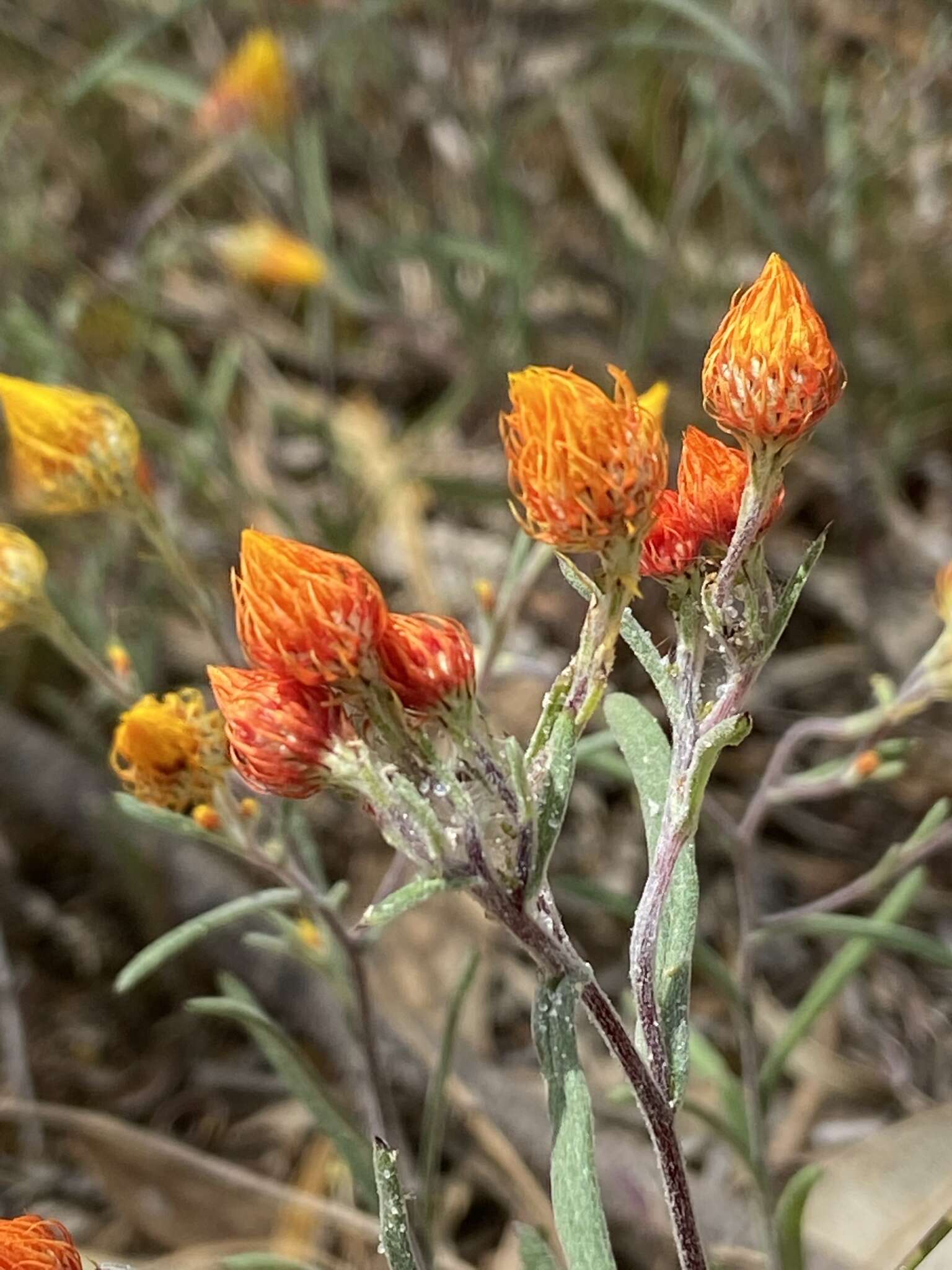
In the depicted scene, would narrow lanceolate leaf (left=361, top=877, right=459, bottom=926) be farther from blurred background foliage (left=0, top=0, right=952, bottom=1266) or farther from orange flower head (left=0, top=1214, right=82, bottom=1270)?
blurred background foliage (left=0, top=0, right=952, bottom=1266)

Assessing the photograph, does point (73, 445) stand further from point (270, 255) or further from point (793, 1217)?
point (270, 255)

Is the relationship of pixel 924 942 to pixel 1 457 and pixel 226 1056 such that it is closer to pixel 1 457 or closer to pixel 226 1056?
pixel 226 1056

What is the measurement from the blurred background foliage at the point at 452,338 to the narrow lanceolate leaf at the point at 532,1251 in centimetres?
66

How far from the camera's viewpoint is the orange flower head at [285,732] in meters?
0.90

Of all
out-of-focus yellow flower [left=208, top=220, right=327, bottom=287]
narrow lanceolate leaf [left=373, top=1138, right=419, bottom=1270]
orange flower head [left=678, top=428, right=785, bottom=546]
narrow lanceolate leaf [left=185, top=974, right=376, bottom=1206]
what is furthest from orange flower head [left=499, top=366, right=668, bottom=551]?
out-of-focus yellow flower [left=208, top=220, right=327, bottom=287]

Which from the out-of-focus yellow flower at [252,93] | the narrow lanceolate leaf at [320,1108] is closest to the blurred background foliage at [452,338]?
the out-of-focus yellow flower at [252,93]

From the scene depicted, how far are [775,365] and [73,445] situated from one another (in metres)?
0.92

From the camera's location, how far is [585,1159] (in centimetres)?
93

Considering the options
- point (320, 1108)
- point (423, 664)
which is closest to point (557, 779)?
point (423, 664)

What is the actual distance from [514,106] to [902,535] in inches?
76.4

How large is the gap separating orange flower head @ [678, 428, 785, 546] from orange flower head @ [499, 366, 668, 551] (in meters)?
0.06

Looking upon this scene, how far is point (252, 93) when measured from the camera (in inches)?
112

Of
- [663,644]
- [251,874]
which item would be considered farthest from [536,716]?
[663,644]

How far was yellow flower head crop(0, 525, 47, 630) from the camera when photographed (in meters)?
1.43
